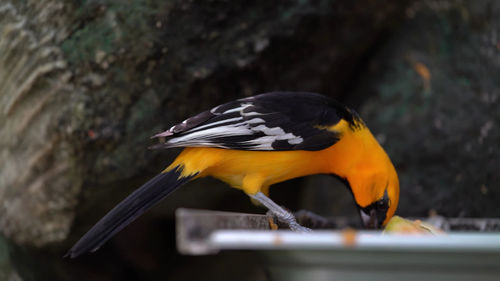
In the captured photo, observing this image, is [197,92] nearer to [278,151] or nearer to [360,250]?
[278,151]

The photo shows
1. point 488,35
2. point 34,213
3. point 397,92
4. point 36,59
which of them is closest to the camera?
point 36,59

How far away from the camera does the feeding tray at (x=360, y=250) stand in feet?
3.21

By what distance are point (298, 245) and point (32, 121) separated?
185 cm

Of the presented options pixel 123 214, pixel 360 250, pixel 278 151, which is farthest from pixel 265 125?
pixel 360 250

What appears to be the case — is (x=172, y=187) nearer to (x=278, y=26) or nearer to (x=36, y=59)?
(x=36, y=59)

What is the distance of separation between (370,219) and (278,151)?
0.58 meters

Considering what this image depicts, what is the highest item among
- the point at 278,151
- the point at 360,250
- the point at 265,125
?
the point at 360,250

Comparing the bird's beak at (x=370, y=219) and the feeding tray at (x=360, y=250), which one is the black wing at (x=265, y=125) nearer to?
the bird's beak at (x=370, y=219)

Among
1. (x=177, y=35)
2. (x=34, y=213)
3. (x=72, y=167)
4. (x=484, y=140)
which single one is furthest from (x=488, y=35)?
(x=34, y=213)

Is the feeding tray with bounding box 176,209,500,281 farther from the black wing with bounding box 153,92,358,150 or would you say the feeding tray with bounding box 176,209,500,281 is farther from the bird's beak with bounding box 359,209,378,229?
the bird's beak with bounding box 359,209,378,229

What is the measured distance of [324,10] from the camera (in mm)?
2762

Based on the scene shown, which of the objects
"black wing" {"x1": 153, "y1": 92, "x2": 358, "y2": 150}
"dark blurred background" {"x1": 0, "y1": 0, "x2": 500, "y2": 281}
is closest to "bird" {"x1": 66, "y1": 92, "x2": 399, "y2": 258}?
"black wing" {"x1": 153, "y1": 92, "x2": 358, "y2": 150}

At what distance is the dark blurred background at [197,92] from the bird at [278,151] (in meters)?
0.54

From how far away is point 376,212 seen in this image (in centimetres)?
227
